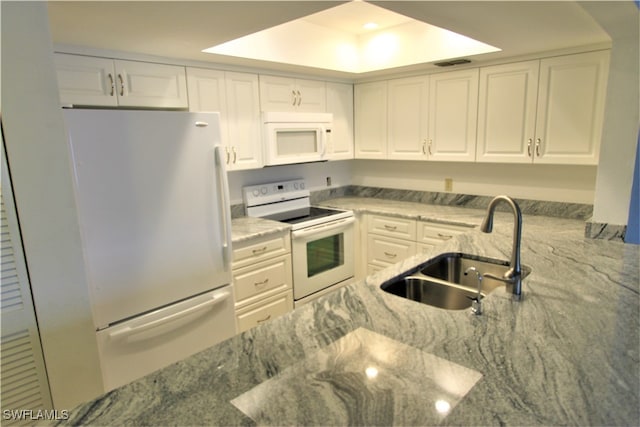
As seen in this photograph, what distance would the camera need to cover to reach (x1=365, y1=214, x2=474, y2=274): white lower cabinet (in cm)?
313

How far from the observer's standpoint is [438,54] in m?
2.97

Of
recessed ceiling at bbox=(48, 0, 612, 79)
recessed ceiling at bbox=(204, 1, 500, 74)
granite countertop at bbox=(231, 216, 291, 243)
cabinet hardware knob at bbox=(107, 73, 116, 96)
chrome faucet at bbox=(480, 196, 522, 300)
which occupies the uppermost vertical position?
recessed ceiling at bbox=(204, 1, 500, 74)

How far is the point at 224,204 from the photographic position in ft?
7.20

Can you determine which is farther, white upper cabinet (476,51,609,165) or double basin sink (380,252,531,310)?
white upper cabinet (476,51,609,165)

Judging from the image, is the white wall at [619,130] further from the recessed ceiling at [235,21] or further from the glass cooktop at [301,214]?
the glass cooktop at [301,214]

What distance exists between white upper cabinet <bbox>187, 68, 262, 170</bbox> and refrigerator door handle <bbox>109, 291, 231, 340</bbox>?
1059mm

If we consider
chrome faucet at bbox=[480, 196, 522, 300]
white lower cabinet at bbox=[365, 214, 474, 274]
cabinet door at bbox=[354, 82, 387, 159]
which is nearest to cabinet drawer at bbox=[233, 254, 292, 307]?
white lower cabinet at bbox=[365, 214, 474, 274]

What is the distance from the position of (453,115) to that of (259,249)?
1934 millimetres

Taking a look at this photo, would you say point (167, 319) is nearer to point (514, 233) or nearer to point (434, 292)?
point (434, 292)

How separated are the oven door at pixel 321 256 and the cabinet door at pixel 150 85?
50.1 inches

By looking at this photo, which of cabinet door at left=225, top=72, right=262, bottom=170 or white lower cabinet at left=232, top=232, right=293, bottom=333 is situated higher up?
cabinet door at left=225, top=72, right=262, bottom=170

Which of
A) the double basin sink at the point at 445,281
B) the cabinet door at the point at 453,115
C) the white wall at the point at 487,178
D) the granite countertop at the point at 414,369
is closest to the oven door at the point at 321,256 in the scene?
the white wall at the point at 487,178

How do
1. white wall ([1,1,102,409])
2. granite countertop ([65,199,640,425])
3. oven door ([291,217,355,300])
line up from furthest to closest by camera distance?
oven door ([291,217,355,300]), white wall ([1,1,102,409]), granite countertop ([65,199,640,425])

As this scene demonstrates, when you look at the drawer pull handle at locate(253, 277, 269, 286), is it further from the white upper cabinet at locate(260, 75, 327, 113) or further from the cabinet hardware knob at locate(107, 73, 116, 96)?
the cabinet hardware knob at locate(107, 73, 116, 96)
